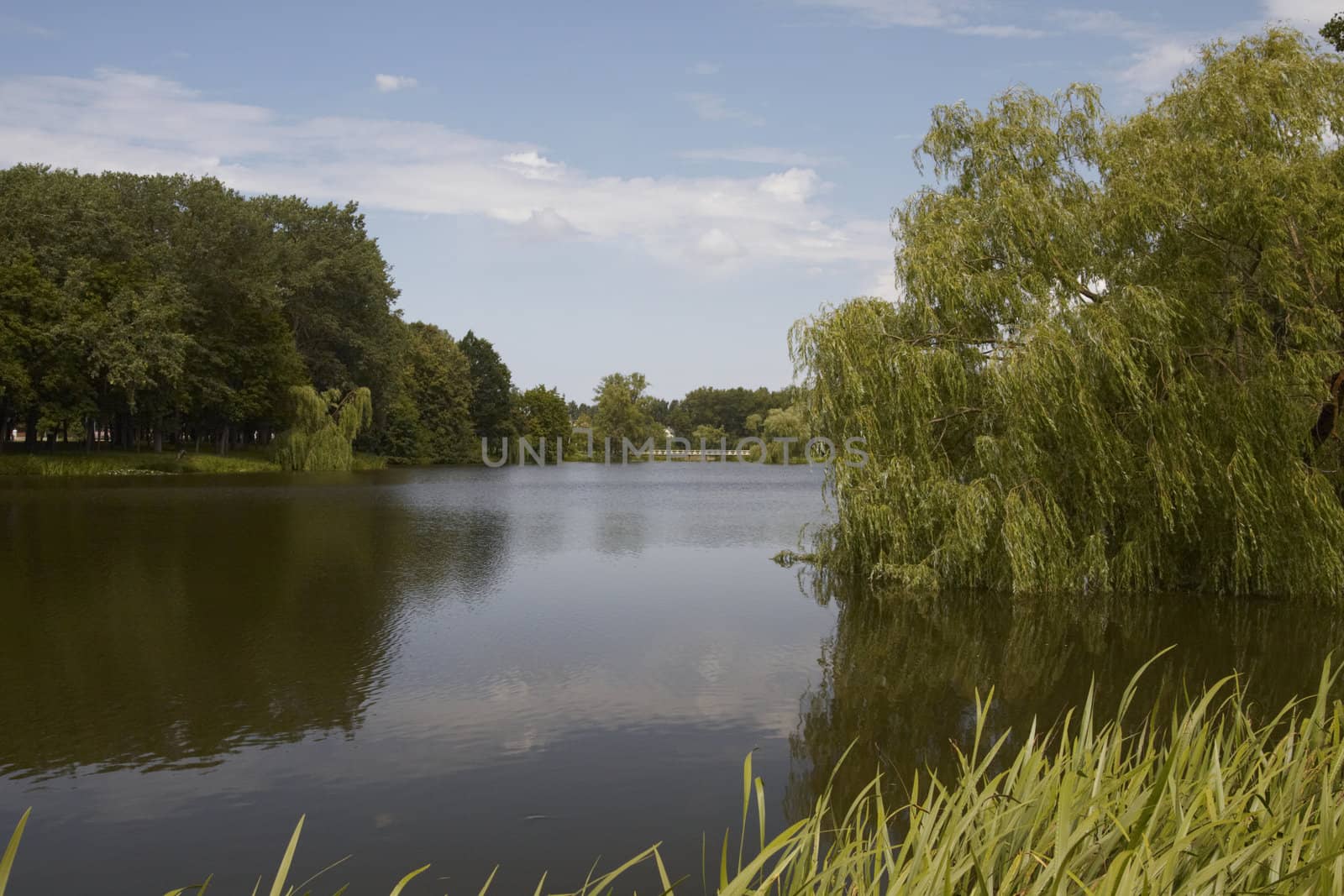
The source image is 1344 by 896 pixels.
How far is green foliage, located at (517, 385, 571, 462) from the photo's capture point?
83438mm

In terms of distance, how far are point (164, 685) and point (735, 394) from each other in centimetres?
11687

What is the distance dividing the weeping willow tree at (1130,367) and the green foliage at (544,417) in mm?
70651

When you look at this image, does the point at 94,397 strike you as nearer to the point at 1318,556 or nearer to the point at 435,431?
the point at 435,431

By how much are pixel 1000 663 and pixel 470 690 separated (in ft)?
15.5

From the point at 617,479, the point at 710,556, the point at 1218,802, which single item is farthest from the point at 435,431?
the point at 1218,802

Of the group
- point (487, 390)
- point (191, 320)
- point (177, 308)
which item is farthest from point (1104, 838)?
Result: point (487, 390)

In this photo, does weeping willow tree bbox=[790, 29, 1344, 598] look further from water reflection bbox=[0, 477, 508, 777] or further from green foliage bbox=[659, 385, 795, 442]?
green foliage bbox=[659, 385, 795, 442]

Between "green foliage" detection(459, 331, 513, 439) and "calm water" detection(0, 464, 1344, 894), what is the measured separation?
197 feet

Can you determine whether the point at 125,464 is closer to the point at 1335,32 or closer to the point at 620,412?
the point at 1335,32

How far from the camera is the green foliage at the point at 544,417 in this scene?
8344 centimetres

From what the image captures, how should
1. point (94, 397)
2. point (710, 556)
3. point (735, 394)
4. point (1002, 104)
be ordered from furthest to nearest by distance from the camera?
point (735, 394) → point (94, 397) → point (710, 556) → point (1002, 104)

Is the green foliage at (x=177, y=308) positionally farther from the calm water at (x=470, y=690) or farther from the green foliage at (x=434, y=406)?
the calm water at (x=470, y=690)

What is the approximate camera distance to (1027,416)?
11.7 metres

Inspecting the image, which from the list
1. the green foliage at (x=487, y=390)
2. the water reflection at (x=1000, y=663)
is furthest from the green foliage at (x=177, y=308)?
the water reflection at (x=1000, y=663)
